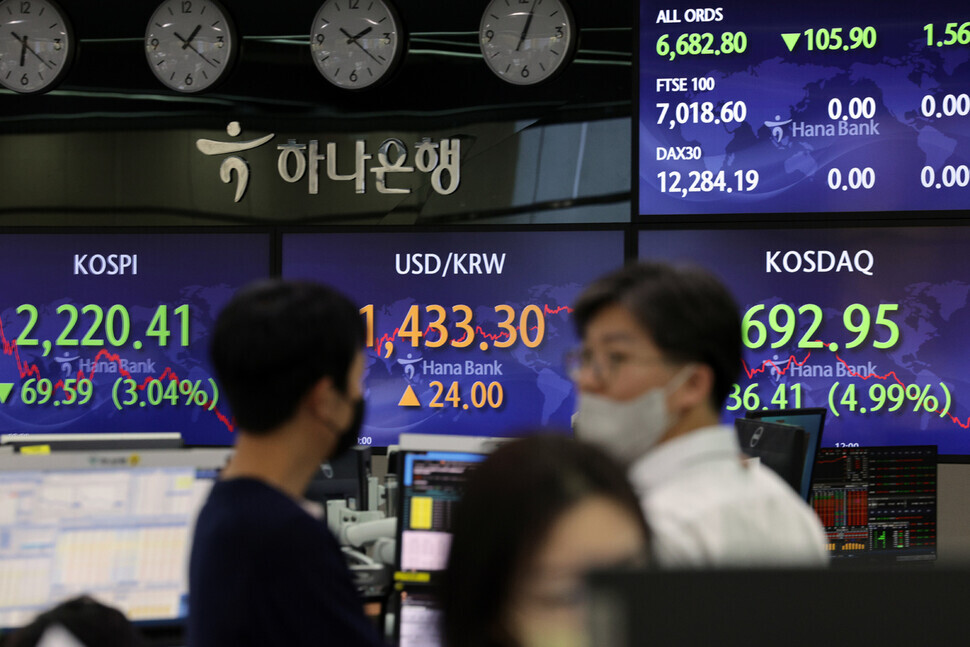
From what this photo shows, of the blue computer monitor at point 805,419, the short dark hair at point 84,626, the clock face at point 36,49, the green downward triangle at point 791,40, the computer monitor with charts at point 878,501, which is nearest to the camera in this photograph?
Result: the short dark hair at point 84,626

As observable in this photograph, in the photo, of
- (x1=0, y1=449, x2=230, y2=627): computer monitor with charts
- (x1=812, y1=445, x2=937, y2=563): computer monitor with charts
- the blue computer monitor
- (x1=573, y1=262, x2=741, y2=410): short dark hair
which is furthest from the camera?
(x1=812, y1=445, x2=937, y2=563): computer monitor with charts

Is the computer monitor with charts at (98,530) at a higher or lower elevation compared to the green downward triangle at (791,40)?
lower

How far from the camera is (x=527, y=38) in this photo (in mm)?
4797

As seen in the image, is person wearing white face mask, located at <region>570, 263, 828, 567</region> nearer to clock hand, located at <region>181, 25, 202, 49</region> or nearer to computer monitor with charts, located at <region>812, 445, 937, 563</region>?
→ computer monitor with charts, located at <region>812, 445, 937, 563</region>

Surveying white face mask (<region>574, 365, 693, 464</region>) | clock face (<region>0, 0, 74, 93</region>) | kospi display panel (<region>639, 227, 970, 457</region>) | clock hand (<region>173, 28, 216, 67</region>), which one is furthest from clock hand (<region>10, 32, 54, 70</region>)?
white face mask (<region>574, 365, 693, 464</region>)

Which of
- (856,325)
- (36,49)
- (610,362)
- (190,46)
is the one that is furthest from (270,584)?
(36,49)

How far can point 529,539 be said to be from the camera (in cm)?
69

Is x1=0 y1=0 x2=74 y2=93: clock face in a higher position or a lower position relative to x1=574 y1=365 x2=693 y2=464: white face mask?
higher

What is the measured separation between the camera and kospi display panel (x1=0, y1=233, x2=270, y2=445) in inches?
194

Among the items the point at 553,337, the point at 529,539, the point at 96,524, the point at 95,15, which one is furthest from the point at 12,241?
the point at 529,539

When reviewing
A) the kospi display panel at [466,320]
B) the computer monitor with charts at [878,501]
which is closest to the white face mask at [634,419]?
the computer monitor with charts at [878,501]

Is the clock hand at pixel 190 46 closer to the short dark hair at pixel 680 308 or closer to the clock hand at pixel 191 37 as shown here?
the clock hand at pixel 191 37

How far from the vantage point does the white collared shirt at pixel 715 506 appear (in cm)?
107

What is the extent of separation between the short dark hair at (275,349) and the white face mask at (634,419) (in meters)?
0.33
